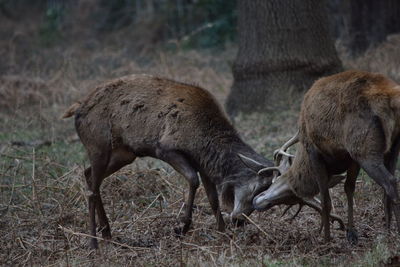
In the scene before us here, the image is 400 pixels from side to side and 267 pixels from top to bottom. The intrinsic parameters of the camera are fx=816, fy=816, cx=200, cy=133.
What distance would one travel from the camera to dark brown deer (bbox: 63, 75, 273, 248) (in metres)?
7.40

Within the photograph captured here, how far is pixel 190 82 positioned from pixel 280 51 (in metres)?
4.09

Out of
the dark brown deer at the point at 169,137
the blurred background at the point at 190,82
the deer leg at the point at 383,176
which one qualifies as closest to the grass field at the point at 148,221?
the blurred background at the point at 190,82

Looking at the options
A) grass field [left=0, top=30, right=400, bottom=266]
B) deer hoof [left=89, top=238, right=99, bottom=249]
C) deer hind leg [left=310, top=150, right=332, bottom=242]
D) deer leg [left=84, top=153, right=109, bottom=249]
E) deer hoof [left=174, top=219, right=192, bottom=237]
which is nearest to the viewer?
grass field [left=0, top=30, right=400, bottom=266]

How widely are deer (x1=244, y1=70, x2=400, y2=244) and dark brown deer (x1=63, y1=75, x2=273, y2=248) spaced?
1.00 ft

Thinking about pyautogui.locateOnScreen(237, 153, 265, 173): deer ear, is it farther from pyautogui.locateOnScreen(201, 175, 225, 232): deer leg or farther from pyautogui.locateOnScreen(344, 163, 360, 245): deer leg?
pyautogui.locateOnScreen(344, 163, 360, 245): deer leg

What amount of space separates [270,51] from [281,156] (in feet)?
19.6

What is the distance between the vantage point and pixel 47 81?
16.3 metres

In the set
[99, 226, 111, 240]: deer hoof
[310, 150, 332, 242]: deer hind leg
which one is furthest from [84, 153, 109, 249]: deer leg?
[310, 150, 332, 242]: deer hind leg

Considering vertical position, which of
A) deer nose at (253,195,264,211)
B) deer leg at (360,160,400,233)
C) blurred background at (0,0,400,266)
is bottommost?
blurred background at (0,0,400,266)

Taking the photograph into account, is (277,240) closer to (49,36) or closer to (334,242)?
(334,242)

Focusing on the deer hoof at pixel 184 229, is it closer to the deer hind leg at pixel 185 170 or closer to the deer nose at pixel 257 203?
the deer hind leg at pixel 185 170

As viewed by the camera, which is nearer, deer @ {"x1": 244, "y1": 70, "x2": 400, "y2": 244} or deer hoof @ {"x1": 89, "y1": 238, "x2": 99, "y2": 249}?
deer @ {"x1": 244, "y1": 70, "x2": 400, "y2": 244}

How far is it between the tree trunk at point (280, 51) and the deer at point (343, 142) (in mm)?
5882

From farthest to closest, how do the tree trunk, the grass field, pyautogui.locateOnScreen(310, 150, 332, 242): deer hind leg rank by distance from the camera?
the tree trunk, pyautogui.locateOnScreen(310, 150, 332, 242): deer hind leg, the grass field
